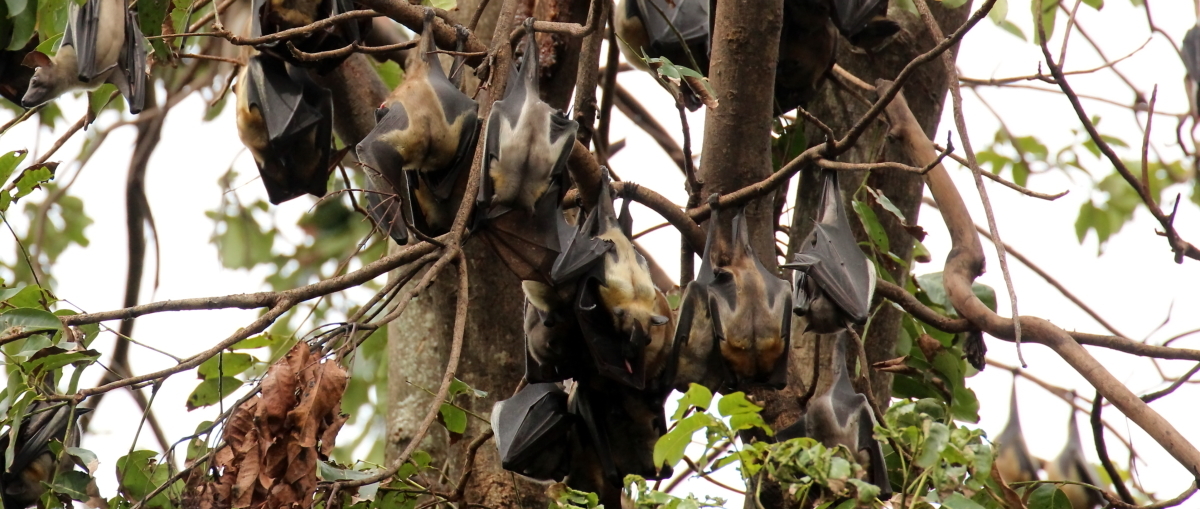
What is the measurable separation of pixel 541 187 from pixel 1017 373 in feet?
6.52

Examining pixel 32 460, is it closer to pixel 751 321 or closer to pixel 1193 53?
pixel 751 321

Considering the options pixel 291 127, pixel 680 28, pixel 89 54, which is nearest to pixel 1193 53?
pixel 680 28

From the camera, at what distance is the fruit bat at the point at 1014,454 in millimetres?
3705

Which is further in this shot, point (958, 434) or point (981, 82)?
point (981, 82)

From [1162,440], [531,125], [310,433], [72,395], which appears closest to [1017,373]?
[1162,440]

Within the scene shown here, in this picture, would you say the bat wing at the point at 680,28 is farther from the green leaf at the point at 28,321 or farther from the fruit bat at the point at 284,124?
the green leaf at the point at 28,321

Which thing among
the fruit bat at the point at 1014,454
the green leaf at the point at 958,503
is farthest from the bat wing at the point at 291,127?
the fruit bat at the point at 1014,454

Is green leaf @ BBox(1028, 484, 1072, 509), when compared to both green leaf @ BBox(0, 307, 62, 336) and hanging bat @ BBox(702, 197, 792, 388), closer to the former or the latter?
hanging bat @ BBox(702, 197, 792, 388)

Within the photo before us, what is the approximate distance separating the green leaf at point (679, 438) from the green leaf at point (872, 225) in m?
1.62

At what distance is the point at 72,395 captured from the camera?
2.54 metres

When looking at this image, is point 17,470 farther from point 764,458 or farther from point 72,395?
point 764,458

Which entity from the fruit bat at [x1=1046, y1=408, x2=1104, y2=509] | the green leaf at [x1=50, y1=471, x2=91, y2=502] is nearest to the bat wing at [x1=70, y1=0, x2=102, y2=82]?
the green leaf at [x1=50, y1=471, x2=91, y2=502]

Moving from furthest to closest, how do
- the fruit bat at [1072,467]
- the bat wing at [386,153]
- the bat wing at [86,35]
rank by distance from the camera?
the fruit bat at [1072,467] < the bat wing at [86,35] < the bat wing at [386,153]

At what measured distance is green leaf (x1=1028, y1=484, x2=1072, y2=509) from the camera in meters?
2.62
